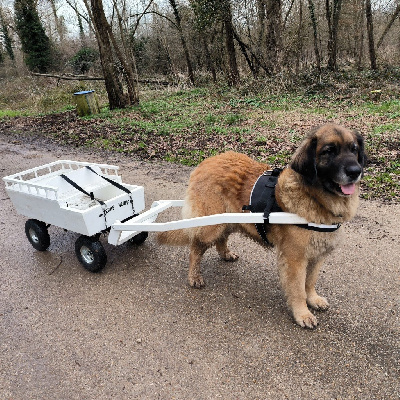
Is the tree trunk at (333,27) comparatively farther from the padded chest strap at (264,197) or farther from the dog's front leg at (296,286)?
the dog's front leg at (296,286)

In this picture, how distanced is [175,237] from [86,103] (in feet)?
41.6

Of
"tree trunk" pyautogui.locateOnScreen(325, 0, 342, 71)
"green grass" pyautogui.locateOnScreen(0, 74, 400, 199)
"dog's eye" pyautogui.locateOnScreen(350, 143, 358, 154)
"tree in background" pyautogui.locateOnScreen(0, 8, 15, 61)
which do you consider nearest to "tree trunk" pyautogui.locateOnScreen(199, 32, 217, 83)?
"green grass" pyautogui.locateOnScreen(0, 74, 400, 199)

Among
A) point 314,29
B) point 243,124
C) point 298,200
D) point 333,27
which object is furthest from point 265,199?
point 314,29

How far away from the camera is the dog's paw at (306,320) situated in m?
3.13

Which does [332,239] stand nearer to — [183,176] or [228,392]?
[228,392]

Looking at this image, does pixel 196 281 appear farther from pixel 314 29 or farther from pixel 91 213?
pixel 314 29

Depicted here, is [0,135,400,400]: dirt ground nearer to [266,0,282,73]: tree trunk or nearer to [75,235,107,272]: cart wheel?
[75,235,107,272]: cart wheel

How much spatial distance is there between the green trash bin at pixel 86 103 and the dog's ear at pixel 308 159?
45.0 feet

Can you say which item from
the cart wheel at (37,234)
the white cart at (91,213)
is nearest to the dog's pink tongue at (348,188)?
the white cart at (91,213)

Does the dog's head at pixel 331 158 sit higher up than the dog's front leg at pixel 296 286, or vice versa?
the dog's head at pixel 331 158

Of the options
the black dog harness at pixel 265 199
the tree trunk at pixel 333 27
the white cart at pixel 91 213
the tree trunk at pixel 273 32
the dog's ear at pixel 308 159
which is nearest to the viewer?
the dog's ear at pixel 308 159

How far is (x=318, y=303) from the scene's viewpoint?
3359 millimetres

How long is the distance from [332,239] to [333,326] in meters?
0.82

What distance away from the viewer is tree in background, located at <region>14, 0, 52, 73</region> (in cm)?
2750
